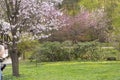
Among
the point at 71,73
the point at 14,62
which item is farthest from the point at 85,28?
the point at 14,62

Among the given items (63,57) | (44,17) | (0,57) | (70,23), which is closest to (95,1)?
(70,23)

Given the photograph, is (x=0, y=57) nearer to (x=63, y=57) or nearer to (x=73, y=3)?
(x=63, y=57)

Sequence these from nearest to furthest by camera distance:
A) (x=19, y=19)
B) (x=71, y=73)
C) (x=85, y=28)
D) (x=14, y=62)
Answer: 1. (x=19, y=19)
2. (x=14, y=62)
3. (x=71, y=73)
4. (x=85, y=28)

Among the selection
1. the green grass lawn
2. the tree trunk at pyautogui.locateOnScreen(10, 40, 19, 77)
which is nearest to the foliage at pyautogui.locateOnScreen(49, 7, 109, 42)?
the green grass lawn

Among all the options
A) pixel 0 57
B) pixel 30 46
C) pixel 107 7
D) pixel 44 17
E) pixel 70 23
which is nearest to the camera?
pixel 0 57

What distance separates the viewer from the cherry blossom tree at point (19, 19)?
1391 centimetres

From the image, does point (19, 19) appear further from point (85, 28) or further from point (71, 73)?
point (85, 28)

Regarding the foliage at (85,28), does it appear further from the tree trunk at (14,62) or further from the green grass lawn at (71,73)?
the tree trunk at (14,62)

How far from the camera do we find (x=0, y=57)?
8.61 m

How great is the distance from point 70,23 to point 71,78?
19591 millimetres

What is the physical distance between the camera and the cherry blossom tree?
1391 cm

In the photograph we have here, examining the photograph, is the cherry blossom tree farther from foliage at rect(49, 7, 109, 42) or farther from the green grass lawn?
foliage at rect(49, 7, 109, 42)

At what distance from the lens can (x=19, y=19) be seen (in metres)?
14.3

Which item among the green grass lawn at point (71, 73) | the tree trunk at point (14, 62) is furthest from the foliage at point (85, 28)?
the tree trunk at point (14, 62)
